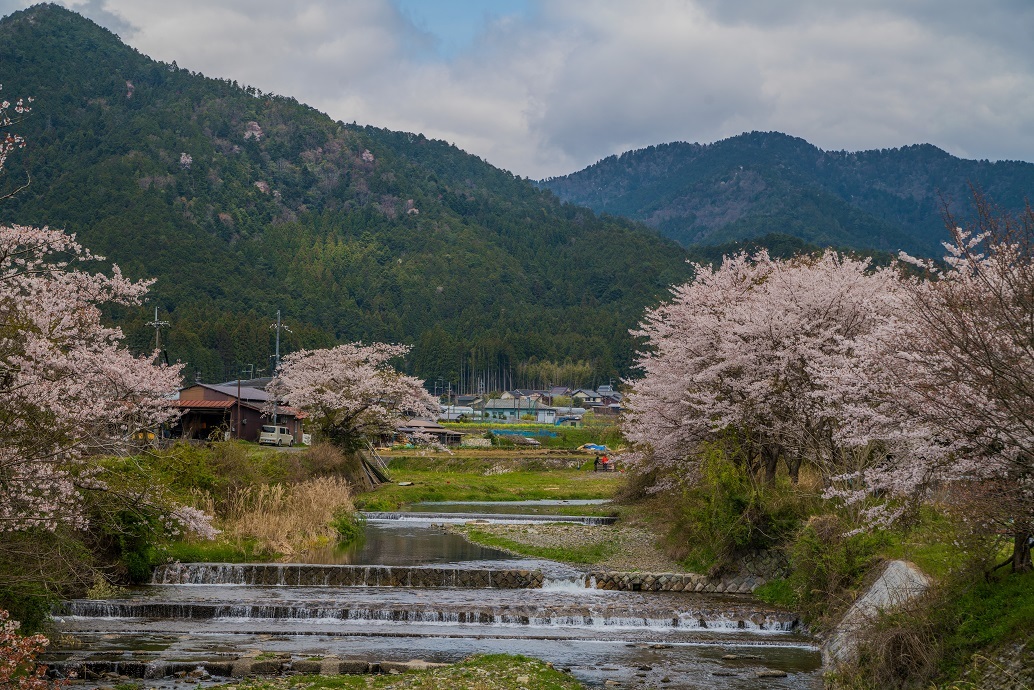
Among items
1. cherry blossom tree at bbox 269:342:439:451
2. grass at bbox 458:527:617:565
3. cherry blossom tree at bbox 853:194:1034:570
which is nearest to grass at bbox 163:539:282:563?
grass at bbox 458:527:617:565

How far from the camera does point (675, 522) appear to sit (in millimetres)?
35062

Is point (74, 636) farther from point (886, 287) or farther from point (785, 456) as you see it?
point (886, 287)

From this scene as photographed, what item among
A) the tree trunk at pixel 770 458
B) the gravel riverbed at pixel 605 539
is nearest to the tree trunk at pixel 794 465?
the tree trunk at pixel 770 458

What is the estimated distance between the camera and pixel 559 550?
3628cm

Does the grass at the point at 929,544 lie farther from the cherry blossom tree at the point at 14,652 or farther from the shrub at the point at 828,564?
the cherry blossom tree at the point at 14,652

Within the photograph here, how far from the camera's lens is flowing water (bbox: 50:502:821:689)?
19.6 meters

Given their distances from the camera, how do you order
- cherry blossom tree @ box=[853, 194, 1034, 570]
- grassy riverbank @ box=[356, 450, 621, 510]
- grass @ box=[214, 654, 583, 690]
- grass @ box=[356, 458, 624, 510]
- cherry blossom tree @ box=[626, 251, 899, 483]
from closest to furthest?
cherry blossom tree @ box=[853, 194, 1034, 570] → grass @ box=[214, 654, 583, 690] → cherry blossom tree @ box=[626, 251, 899, 483] → grass @ box=[356, 458, 624, 510] → grassy riverbank @ box=[356, 450, 621, 510]

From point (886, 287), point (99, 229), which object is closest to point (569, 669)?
point (886, 287)

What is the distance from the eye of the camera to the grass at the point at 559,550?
34312 mm

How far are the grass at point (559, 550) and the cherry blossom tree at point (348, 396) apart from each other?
1907cm

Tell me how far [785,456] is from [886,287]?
258 inches

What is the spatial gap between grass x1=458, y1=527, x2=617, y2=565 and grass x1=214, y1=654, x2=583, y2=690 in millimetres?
14919

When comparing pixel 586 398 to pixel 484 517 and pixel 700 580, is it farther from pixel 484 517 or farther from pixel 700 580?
pixel 700 580

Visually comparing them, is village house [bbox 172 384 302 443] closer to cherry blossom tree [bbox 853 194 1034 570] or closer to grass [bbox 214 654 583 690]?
grass [bbox 214 654 583 690]
